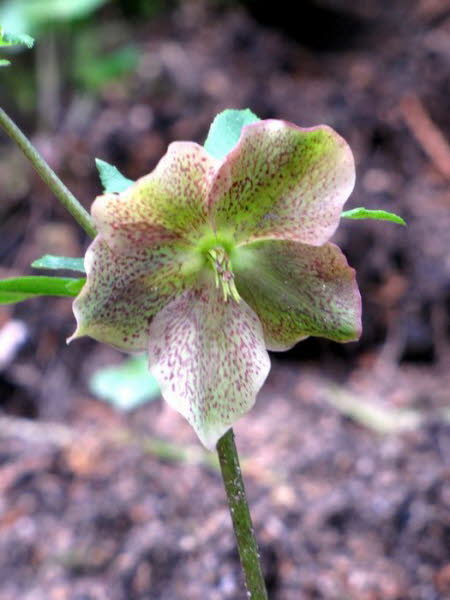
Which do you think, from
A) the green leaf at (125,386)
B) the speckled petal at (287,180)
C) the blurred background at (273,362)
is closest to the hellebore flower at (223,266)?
the speckled petal at (287,180)

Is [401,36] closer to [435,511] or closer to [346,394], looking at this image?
[346,394]

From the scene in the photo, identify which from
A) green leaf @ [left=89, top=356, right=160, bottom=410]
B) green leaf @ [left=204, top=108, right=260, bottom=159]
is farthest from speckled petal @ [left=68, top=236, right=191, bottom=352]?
green leaf @ [left=89, top=356, right=160, bottom=410]

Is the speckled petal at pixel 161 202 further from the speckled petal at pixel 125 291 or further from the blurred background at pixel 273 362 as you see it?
the blurred background at pixel 273 362

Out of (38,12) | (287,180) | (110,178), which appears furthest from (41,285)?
(38,12)

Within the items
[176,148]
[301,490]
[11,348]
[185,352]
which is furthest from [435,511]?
[11,348]

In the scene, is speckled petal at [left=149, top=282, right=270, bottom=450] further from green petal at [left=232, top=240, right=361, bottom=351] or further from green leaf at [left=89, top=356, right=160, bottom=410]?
green leaf at [left=89, top=356, right=160, bottom=410]

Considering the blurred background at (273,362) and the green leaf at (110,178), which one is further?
the blurred background at (273,362)
